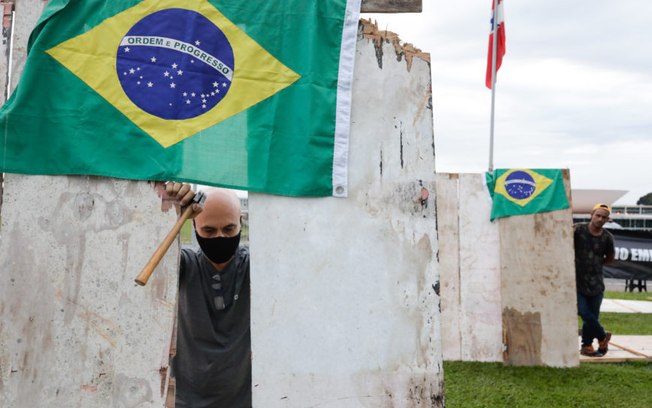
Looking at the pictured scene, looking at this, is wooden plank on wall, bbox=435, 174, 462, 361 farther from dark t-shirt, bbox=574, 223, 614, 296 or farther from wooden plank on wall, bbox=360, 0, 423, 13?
wooden plank on wall, bbox=360, 0, 423, 13

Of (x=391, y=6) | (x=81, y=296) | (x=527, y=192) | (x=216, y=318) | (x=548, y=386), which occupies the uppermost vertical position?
(x=391, y=6)

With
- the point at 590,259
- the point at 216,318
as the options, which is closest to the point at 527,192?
the point at 590,259

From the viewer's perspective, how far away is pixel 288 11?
9.61ft

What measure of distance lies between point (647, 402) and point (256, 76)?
240 inches

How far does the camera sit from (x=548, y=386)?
24.8 feet

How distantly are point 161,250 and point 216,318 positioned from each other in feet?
4.08

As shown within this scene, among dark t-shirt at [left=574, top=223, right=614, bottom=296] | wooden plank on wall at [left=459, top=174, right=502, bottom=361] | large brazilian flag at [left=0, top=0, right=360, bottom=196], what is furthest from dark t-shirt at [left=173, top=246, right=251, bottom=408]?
dark t-shirt at [left=574, top=223, right=614, bottom=296]

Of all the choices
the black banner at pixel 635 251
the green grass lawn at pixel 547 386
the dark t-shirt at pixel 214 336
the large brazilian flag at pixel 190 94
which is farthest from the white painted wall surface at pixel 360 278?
the black banner at pixel 635 251

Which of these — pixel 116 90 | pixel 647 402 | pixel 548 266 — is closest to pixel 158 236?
pixel 116 90

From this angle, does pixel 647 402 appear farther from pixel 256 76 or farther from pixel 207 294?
pixel 256 76

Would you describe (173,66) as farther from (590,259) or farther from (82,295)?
(590,259)

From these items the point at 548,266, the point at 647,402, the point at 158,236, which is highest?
the point at 158,236

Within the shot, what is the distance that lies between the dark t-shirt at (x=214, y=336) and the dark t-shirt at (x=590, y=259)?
654 centimetres

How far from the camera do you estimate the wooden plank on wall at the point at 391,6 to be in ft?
9.79
